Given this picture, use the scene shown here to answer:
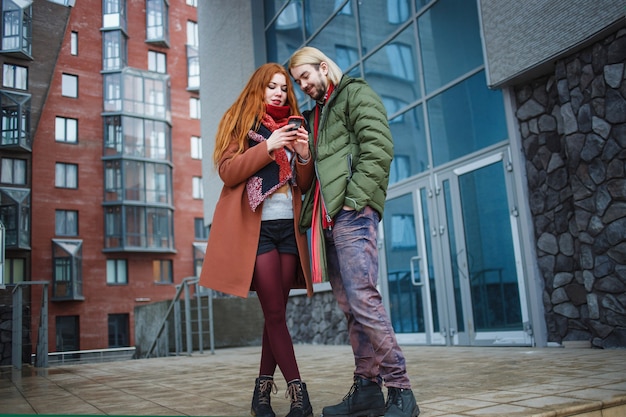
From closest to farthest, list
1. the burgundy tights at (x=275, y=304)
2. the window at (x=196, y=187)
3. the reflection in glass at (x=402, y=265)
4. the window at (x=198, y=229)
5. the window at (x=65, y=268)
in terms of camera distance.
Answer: the burgundy tights at (x=275, y=304) → the window at (x=65, y=268) → the reflection in glass at (x=402, y=265) → the window at (x=196, y=187) → the window at (x=198, y=229)

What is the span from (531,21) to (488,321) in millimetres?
2718

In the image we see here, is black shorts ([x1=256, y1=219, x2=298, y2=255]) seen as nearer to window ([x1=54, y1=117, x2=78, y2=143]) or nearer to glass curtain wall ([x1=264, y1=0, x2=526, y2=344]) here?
window ([x1=54, y1=117, x2=78, y2=143])

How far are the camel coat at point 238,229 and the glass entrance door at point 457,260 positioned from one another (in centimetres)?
342

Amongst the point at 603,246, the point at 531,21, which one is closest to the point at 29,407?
the point at 603,246

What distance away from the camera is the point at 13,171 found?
3.22m

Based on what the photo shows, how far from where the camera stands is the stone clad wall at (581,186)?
4.17m

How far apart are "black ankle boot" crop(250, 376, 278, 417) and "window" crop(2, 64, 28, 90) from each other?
2147 mm

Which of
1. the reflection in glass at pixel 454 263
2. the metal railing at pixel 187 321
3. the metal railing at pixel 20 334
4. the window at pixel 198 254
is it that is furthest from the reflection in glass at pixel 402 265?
the window at pixel 198 254

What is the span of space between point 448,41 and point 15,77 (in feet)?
14.4

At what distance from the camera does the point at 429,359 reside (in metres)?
4.48

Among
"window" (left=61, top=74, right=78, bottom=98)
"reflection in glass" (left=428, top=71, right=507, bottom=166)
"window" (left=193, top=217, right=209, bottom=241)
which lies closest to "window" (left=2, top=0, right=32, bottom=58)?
"window" (left=61, top=74, right=78, bottom=98)

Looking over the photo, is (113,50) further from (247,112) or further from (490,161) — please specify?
(490,161)

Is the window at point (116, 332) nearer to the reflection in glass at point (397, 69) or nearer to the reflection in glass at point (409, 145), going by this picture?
the reflection in glass at point (409, 145)

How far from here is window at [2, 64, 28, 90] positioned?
10.1 feet
